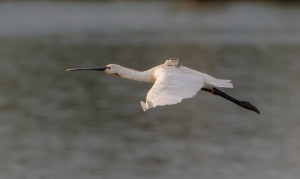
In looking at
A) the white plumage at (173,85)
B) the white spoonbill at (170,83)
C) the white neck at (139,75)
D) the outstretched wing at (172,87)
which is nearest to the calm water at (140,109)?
the white neck at (139,75)

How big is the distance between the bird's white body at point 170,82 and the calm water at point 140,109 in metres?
2.64

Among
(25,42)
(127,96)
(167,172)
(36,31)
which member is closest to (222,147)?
(167,172)

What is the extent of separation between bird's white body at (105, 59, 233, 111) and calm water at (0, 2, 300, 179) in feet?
8.68

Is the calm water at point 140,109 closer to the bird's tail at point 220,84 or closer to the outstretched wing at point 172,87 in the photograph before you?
the bird's tail at point 220,84

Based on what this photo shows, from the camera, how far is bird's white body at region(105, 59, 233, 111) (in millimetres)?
4381

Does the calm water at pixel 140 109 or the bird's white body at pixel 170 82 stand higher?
the bird's white body at pixel 170 82

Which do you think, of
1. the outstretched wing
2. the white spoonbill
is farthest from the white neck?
the outstretched wing

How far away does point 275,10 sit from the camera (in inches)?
1130

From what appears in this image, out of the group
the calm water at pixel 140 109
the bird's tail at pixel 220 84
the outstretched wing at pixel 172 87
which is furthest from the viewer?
the calm water at pixel 140 109

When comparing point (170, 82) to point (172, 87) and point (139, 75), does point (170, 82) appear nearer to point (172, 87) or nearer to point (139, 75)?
point (172, 87)

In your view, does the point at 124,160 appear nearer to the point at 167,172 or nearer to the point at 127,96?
the point at 167,172

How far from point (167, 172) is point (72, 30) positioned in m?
15.6

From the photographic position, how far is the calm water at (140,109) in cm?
891

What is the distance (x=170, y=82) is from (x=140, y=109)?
6.91m
